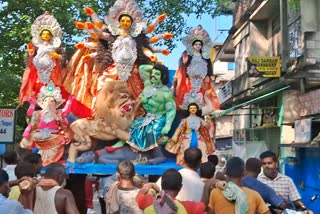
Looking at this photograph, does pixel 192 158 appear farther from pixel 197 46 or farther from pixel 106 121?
pixel 197 46

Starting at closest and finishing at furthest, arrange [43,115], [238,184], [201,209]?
[201,209], [238,184], [43,115]

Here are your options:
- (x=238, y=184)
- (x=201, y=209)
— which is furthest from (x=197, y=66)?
(x=201, y=209)

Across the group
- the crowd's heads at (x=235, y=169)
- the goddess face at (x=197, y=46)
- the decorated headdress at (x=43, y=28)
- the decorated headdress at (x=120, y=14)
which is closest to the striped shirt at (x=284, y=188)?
the crowd's heads at (x=235, y=169)

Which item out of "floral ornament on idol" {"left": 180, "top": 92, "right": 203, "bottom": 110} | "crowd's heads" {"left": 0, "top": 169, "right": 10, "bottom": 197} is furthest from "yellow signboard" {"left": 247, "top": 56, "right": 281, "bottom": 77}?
"crowd's heads" {"left": 0, "top": 169, "right": 10, "bottom": 197}

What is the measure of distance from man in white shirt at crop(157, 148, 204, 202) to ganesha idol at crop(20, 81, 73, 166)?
3548 millimetres

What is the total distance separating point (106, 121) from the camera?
328 inches

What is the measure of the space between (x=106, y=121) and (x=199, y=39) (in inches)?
73.7

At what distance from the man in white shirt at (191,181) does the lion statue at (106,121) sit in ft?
10.8

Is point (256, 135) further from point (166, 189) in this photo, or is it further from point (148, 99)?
point (166, 189)

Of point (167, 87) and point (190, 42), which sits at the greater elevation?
point (190, 42)

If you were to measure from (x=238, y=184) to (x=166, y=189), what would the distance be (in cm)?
79

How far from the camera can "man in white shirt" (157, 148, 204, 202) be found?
16.2 feet

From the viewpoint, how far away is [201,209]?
14.4 feet

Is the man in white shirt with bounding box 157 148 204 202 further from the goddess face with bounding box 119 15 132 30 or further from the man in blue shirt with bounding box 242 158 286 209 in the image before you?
the goddess face with bounding box 119 15 132 30
